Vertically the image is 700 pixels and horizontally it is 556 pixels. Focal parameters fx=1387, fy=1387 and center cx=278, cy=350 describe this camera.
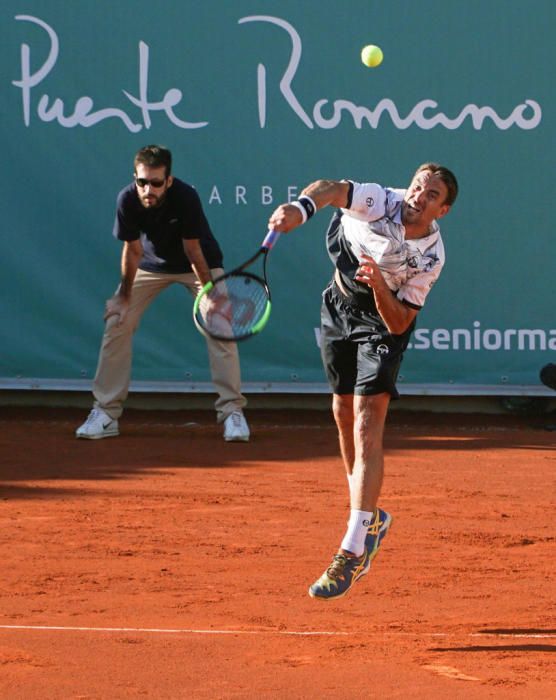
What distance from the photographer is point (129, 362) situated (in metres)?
8.73

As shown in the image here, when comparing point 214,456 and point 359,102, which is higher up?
point 359,102

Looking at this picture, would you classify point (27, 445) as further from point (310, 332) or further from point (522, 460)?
point (522, 460)

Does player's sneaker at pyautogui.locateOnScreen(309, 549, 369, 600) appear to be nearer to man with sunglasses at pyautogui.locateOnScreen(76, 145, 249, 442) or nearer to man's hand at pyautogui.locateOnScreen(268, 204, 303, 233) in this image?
man's hand at pyautogui.locateOnScreen(268, 204, 303, 233)

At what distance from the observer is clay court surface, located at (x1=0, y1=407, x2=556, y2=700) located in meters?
4.07

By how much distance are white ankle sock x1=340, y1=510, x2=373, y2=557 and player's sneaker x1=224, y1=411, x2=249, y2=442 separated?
379 cm

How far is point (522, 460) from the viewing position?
8273mm

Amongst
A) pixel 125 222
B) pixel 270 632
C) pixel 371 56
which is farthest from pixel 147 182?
pixel 270 632

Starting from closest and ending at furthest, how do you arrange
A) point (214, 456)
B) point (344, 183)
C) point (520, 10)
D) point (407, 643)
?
point (407, 643) → point (344, 183) → point (214, 456) → point (520, 10)

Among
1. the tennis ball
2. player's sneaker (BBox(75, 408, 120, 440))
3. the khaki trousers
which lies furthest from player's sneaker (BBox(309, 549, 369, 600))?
the tennis ball

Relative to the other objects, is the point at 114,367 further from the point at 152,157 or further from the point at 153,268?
the point at 152,157

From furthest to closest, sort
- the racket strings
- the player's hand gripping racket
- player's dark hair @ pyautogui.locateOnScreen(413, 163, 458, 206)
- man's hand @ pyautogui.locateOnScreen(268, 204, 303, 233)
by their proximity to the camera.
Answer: the racket strings, the player's hand gripping racket, player's dark hair @ pyautogui.locateOnScreen(413, 163, 458, 206), man's hand @ pyautogui.locateOnScreen(268, 204, 303, 233)

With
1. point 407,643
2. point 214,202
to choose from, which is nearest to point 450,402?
point 214,202

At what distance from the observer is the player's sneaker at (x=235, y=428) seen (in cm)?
868

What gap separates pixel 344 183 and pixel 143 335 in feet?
16.2
